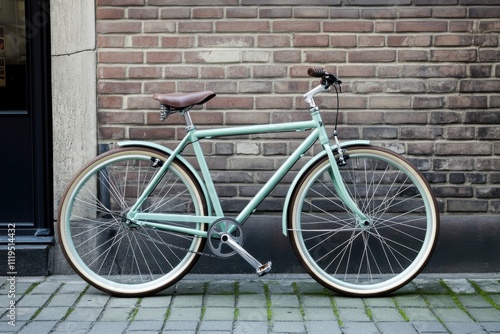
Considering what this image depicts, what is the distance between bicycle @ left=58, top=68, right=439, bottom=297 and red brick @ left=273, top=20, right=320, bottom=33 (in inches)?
16.0

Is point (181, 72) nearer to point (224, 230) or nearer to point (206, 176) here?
point (206, 176)

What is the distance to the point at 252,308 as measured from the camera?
490cm

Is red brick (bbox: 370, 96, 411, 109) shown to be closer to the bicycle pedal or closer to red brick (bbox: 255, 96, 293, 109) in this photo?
red brick (bbox: 255, 96, 293, 109)

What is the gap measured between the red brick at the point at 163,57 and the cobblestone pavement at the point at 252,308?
1.46 metres

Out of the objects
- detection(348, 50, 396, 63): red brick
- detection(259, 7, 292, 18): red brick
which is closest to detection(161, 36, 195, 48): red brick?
detection(259, 7, 292, 18): red brick

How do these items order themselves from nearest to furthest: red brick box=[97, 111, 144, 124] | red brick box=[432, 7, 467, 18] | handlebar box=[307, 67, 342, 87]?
handlebar box=[307, 67, 342, 87] < red brick box=[432, 7, 467, 18] < red brick box=[97, 111, 144, 124]

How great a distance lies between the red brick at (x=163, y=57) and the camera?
559cm

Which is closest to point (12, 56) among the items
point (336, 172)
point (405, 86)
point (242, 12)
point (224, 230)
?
point (242, 12)

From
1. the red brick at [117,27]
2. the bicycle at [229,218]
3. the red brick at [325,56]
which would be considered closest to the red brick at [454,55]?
the red brick at [325,56]

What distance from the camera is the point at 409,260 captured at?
5648 millimetres

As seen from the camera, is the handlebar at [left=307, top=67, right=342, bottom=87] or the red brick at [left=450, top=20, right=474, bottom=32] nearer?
the handlebar at [left=307, top=67, right=342, bottom=87]

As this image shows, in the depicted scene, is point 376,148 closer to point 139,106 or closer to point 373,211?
point 373,211

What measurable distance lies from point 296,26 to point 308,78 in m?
0.35

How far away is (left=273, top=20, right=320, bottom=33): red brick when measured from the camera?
554 cm
